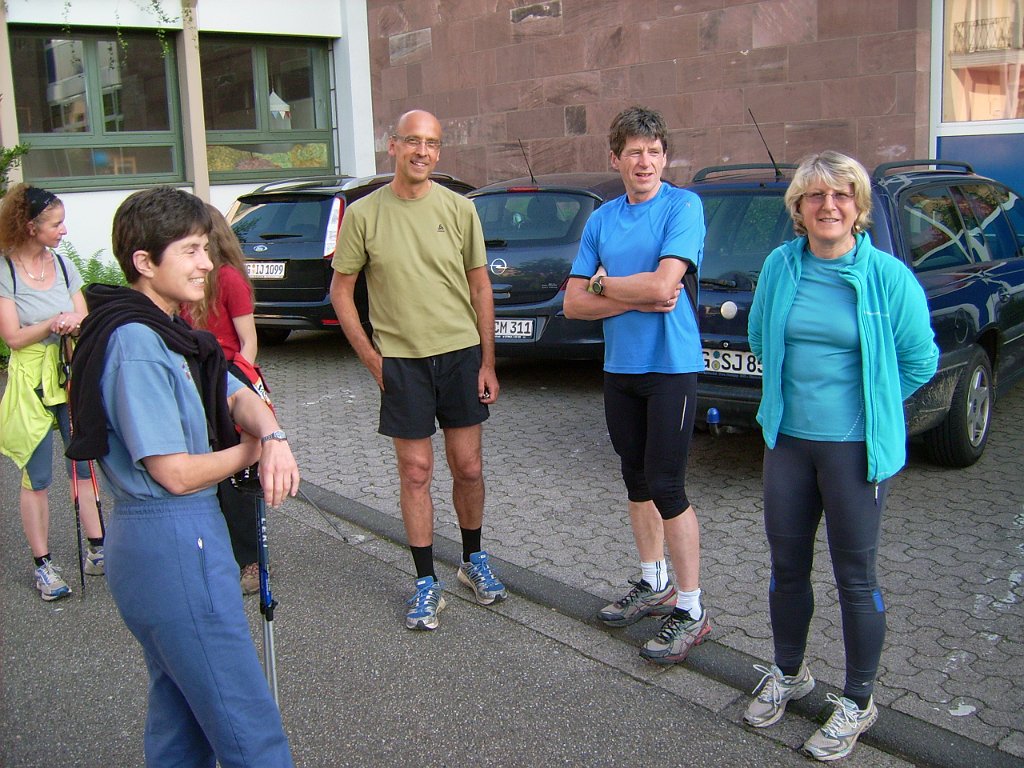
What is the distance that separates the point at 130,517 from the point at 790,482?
1938mm

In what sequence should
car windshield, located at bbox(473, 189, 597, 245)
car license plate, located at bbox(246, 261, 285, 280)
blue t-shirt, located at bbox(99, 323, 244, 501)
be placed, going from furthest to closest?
car license plate, located at bbox(246, 261, 285, 280), car windshield, located at bbox(473, 189, 597, 245), blue t-shirt, located at bbox(99, 323, 244, 501)

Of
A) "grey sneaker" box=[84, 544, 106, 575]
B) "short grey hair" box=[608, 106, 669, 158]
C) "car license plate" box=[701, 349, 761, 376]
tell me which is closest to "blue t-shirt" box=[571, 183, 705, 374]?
"short grey hair" box=[608, 106, 669, 158]

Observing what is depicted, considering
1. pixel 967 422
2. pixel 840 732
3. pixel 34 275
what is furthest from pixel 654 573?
pixel 34 275

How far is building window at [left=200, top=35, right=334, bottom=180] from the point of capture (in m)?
15.4

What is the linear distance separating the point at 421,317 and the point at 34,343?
75.3 inches

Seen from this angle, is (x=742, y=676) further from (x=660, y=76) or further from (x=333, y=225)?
(x=660, y=76)

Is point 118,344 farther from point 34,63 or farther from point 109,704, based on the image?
point 34,63

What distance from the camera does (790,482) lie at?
10.8ft

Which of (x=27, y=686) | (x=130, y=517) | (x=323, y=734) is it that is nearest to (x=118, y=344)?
(x=130, y=517)

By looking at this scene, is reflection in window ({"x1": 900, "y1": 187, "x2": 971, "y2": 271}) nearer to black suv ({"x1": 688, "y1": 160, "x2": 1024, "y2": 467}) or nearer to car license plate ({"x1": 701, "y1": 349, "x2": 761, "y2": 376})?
black suv ({"x1": 688, "y1": 160, "x2": 1024, "y2": 467})

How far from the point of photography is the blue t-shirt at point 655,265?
12.4 feet

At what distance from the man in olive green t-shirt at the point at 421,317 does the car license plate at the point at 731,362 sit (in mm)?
1603

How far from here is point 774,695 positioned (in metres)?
3.45

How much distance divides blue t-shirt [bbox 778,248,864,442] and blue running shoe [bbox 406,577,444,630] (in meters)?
1.80
